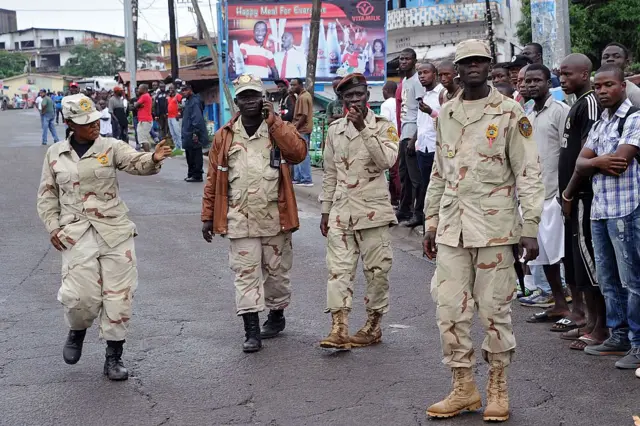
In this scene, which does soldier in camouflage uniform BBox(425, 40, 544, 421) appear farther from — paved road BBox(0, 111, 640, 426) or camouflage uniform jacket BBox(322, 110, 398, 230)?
camouflage uniform jacket BBox(322, 110, 398, 230)

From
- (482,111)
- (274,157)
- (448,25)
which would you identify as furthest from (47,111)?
(482,111)

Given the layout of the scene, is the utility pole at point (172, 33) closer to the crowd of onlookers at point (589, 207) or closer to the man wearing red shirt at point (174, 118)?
the man wearing red shirt at point (174, 118)

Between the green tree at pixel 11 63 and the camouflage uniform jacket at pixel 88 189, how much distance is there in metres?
103

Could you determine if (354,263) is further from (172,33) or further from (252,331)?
(172,33)

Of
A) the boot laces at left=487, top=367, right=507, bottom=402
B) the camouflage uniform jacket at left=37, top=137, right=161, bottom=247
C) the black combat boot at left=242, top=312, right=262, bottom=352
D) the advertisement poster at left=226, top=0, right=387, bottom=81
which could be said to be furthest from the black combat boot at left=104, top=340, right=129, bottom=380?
the advertisement poster at left=226, top=0, right=387, bottom=81

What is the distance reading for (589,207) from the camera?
21.9 feet

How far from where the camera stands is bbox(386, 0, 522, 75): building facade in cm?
3484

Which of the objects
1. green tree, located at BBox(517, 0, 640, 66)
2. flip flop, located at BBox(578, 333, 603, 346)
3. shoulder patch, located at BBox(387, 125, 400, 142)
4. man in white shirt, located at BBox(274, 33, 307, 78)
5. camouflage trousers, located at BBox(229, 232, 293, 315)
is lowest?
flip flop, located at BBox(578, 333, 603, 346)

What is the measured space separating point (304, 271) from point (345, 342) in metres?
3.22

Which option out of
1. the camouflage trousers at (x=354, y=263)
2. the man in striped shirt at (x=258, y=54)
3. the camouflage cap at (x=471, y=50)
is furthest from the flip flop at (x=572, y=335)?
the man in striped shirt at (x=258, y=54)

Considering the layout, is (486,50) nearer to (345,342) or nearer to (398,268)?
(345,342)

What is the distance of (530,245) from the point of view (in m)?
5.22

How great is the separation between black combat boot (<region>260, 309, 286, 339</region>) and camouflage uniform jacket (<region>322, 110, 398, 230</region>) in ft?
2.99

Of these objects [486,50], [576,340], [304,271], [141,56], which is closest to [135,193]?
[304,271]
